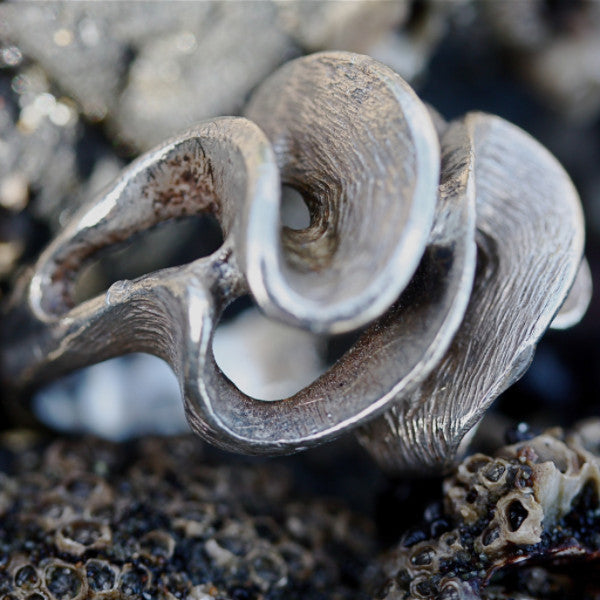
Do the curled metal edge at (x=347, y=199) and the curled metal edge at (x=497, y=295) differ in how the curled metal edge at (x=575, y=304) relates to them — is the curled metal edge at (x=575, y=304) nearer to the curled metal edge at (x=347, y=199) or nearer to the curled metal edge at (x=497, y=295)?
the curled metal edge at (x=497, y=295)

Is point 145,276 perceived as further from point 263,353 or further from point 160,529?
point 263,353

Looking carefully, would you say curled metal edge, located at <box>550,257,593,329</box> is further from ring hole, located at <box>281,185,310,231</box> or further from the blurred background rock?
ring hole, located at <box>281,185,310,231</box>

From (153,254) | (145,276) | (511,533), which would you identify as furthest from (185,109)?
(511,533)

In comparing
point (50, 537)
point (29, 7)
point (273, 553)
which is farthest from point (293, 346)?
point (29, 7)

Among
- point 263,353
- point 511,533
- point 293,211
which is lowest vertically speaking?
point 263,353


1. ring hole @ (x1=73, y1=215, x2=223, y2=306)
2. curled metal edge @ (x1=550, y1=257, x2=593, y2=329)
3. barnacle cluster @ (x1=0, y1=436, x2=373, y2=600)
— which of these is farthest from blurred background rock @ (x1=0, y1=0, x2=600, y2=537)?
curled metal edge @ (x1=550, y1=257, x2=593, y2=329)

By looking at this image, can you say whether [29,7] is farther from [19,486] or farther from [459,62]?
[459,62]

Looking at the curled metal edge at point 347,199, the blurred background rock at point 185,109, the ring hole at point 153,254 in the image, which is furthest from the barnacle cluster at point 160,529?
the curled metal edge at point 347,199
